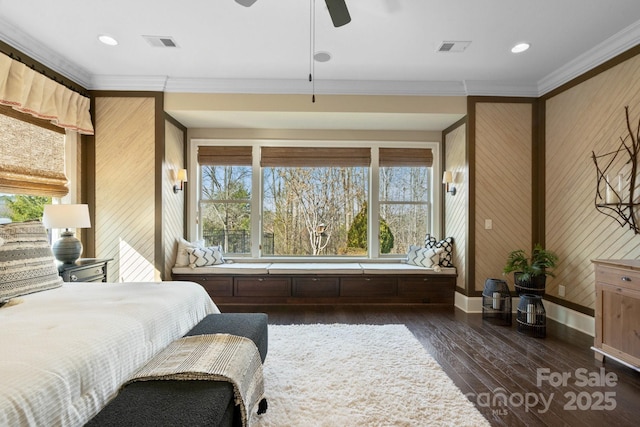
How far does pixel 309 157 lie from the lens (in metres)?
4.82

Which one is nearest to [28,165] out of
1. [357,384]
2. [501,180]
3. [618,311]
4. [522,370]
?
[357,384]

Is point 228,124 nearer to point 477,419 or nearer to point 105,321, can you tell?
point 105,321

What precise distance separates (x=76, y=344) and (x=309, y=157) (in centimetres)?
390

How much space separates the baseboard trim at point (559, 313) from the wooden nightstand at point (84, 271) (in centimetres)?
423

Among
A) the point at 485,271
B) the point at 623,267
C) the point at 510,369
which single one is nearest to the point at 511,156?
the point at 485,271

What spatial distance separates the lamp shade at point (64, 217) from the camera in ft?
9.71

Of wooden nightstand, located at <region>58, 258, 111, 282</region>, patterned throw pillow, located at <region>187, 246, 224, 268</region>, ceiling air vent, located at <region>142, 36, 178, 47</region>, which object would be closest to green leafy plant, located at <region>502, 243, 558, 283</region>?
patterned throw pillow, located at <region>187, 246, 224, 268</region>

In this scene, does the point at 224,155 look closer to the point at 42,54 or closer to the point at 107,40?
the point at 107,40

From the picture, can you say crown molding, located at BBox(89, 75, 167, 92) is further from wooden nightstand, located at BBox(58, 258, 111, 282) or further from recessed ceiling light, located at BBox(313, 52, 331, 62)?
wooden nightstand, located at BBox(58, 258, 111, 282)

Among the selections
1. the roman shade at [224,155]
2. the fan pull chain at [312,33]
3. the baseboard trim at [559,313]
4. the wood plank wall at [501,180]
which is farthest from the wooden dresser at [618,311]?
the roman shade at [224,155]

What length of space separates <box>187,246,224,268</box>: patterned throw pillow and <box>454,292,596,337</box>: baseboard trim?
3318 mm

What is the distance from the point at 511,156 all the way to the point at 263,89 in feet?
10.6

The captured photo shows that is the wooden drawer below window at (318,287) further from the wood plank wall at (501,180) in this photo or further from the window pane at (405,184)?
the wood plank wall at (501,180)

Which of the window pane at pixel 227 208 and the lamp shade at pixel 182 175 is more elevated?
the lamp shade at pixel 182 175
